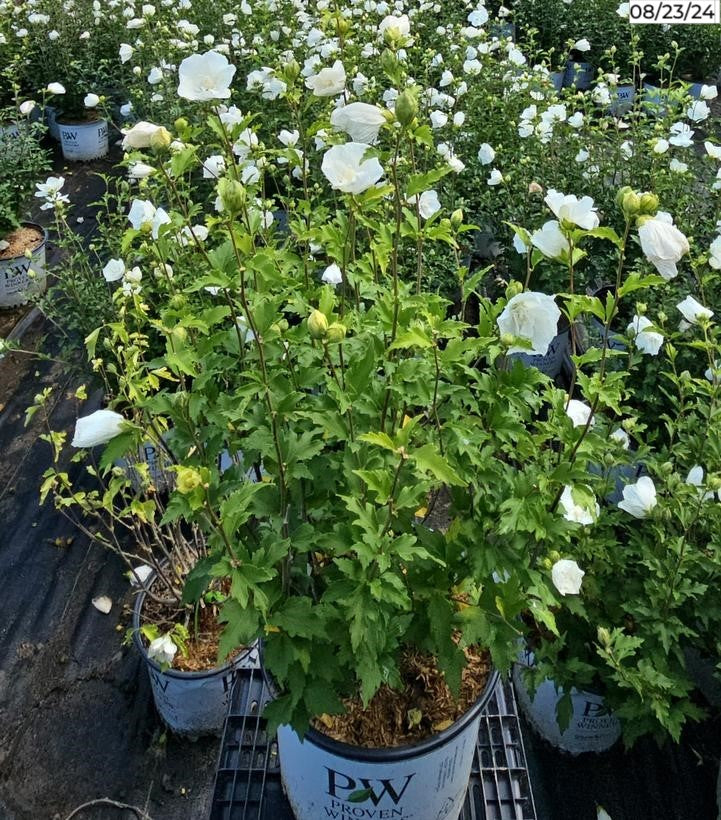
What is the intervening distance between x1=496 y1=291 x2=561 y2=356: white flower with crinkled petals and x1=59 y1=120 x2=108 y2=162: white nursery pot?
5.98 m

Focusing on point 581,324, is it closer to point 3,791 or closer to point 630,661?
point 630,661

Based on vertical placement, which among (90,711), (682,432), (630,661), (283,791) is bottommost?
(90,711)

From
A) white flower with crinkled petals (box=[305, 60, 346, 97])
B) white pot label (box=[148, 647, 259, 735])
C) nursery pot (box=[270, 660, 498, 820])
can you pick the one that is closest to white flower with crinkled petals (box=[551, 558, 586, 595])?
nursery pot (box=[270, 660, 498, 820])

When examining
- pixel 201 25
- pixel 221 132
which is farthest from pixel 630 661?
pixel 201 25

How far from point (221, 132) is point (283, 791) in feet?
5.74

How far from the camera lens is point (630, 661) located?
6.81 feet

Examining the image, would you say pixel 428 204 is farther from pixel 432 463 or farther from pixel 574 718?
pixel 574 718

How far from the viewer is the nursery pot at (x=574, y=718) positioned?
2182 mm

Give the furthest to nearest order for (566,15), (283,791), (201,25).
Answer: (566,15) < (201,25) < (283,791)

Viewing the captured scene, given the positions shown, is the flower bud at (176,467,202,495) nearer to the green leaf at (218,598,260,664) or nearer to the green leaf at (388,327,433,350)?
the green leaf at (218,598,260,664)

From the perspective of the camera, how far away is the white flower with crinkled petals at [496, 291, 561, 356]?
1.40 meters

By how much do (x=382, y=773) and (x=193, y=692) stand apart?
87 cm

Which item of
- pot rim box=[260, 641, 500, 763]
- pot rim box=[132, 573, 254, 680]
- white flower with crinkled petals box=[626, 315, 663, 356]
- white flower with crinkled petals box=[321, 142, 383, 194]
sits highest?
white flower with crinkled petals box=[321, 142, 383, 194]
